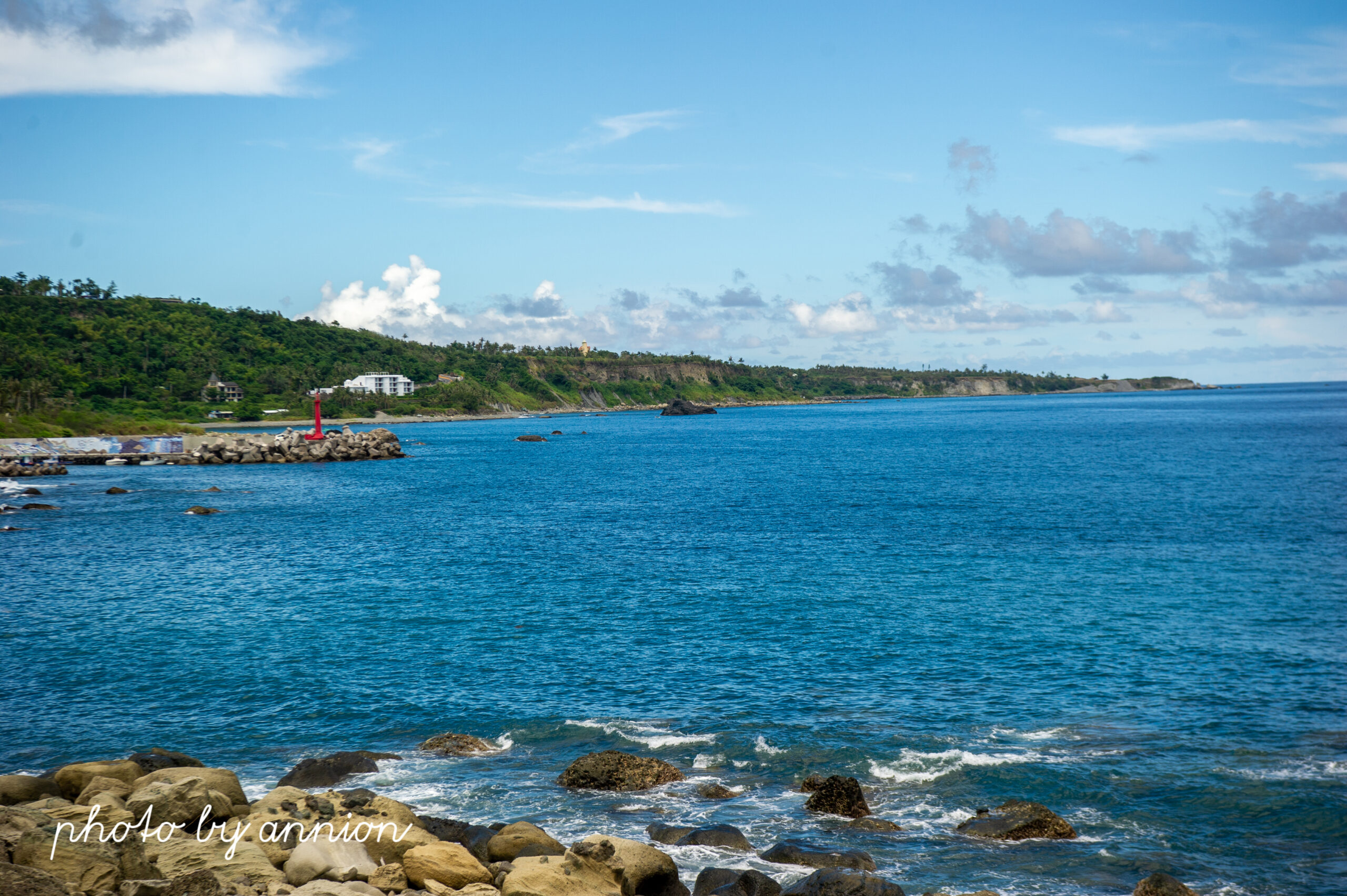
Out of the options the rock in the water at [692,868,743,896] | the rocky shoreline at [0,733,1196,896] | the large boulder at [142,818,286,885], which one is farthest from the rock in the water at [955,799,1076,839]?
the large boulder at [142,818,286,885]

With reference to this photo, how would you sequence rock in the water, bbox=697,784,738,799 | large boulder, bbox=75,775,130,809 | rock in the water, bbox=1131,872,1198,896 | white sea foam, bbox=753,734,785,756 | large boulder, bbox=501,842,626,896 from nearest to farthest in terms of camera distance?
1. large boulder, bbox=501,842,626,896
2. rock in the water, bbox=1131,872,1198,896
3. large boulder, bbox=75,775,130,809
4. rock in the water, bbox=697,784,738,799
5. white sea foam, bbox=753,734,785,756

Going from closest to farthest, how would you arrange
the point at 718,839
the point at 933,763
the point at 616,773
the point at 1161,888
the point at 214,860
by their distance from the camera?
the point at 214,860 → the point at 1161,888 → the point at 718,839 → the point at 616,773 → the point at 933,763

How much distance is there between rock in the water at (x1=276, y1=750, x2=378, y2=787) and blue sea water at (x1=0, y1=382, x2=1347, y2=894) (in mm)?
528

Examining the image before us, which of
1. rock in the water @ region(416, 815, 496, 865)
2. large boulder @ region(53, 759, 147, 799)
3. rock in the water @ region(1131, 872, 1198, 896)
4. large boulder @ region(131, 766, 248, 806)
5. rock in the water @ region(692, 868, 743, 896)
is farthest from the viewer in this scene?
large boulder @ region(53, 759, 147, 799)

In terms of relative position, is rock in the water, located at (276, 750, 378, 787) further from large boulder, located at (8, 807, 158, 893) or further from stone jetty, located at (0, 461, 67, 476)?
stone jetty, located at (0, 461, 67, 476)

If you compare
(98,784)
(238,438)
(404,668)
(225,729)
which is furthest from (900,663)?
(238,438)

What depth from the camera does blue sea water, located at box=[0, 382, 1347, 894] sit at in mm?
17938

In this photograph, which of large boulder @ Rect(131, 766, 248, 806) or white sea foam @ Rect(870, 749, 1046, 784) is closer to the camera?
large boulder @ Rect(131, 766, 248, 806)

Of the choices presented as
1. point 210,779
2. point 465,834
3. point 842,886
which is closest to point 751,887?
point 842,886

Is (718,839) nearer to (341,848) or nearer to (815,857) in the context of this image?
(815,857)

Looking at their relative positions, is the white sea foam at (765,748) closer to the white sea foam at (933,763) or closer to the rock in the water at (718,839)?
the white sea foam at (933,763)

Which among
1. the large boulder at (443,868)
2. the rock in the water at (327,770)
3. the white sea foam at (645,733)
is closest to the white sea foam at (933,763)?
the white sea foam at (645,733)

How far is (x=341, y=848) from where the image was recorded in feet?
47.9

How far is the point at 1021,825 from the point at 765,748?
6.19m
